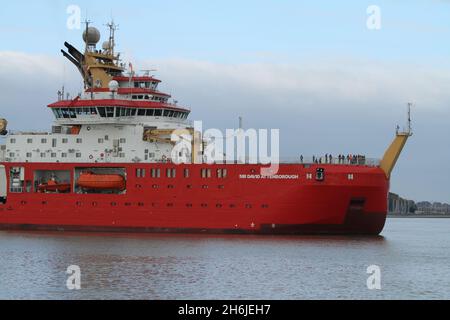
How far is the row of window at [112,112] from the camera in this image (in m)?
51.5

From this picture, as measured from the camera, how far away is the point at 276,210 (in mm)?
46969

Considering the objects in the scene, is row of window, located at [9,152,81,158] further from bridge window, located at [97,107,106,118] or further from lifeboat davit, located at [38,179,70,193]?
bridge window, located at [97,107,106,118]

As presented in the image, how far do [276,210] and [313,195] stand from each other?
221 cm

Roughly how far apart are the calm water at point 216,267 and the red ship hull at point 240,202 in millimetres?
1290

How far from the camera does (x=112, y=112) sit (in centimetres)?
5147

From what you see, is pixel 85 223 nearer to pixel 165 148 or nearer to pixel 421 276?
pixel 165 148

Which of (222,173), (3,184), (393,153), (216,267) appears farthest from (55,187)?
(216,267)

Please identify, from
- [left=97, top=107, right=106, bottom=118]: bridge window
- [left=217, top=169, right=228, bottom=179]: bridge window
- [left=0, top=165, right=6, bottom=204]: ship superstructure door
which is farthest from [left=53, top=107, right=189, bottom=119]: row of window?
[left=217, top=169, right=228, bottom=179]: bridge window

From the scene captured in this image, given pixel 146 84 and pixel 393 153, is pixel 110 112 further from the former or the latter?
pixel 393 153

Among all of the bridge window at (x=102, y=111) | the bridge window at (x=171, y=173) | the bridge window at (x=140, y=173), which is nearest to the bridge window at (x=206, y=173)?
the bridge window at (x=171, y=173)

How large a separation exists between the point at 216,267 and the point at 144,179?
15.6 m

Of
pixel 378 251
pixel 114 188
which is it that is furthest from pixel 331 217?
pixel 114 188

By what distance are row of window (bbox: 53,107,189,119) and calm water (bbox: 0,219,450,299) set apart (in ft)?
25.6

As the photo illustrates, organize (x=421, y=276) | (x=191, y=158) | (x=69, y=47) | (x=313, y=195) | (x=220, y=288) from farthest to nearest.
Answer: (x=69, y=47)
(x=191, y=158)
(x=313, y=195)
(x=421, y=276)
(x=220, y=288)
